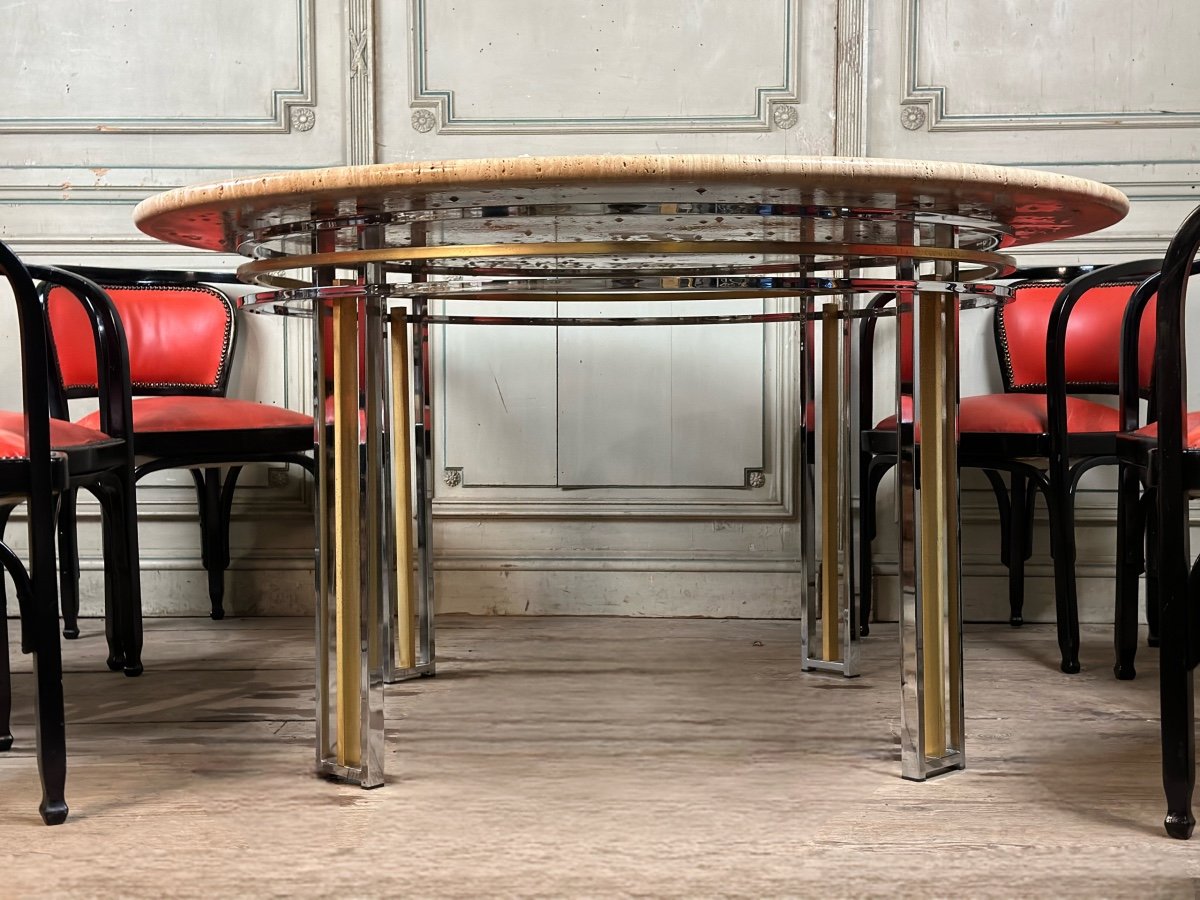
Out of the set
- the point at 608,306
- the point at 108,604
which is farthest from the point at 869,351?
the point at 108,604

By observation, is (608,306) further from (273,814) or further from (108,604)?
(273,814)

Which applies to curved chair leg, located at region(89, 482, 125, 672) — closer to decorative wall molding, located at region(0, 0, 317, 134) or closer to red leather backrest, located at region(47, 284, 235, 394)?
red leather backrest, located at region(47, 284, 235, 394)

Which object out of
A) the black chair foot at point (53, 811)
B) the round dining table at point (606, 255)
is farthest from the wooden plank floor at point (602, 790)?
the round dining table at point (606, 255)

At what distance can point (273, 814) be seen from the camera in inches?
50.3

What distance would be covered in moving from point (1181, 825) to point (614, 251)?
0.79 metres

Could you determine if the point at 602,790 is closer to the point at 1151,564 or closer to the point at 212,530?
the point at 1151,564

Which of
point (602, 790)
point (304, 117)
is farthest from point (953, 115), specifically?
point (602, 790)

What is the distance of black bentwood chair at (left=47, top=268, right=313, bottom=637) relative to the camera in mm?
2100

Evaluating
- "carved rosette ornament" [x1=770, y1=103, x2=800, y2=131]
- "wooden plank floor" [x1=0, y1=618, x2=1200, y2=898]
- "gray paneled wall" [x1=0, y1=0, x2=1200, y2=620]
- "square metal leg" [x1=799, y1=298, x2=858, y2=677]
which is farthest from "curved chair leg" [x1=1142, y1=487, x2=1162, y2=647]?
"carved rosette ornament" [x1=770, y1=103, x2=800, y2=131]

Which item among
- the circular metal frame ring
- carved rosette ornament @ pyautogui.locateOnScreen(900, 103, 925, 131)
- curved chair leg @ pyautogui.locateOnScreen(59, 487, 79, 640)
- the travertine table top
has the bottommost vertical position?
curved chair leg @ pyautogui.locateOnScreen(59, 487, 79, 640)

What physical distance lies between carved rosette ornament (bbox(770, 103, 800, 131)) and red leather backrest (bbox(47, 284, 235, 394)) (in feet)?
3.97

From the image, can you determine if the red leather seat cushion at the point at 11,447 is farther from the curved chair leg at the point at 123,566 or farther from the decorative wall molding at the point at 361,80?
the decorative wall molding at the point at 361,80

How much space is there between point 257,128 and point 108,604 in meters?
1.10

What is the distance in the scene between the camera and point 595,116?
2.56 m
